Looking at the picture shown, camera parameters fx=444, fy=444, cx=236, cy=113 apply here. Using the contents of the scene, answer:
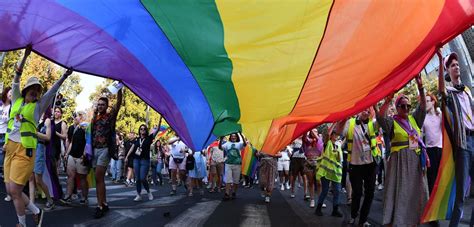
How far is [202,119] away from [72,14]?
210 centimetres

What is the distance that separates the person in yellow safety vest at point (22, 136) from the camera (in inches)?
201

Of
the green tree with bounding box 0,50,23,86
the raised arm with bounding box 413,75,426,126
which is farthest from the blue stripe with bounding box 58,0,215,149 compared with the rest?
the green tree with bounding box 0,50,23,86

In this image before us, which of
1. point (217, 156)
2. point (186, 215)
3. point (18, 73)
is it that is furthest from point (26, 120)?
point (217, 156)

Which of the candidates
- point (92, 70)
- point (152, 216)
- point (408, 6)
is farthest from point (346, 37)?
point (152, 216)

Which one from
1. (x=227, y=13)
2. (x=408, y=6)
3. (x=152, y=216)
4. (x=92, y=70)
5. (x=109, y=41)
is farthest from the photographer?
(x=152, y=216)

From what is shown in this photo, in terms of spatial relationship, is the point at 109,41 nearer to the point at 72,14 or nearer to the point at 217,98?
the point at 72,14

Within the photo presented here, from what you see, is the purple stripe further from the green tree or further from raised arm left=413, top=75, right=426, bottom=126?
the green tree

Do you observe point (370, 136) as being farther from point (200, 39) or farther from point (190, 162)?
point (190, 162)

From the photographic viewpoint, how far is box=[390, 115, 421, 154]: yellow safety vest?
506 centimetres

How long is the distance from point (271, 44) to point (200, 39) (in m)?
0.69

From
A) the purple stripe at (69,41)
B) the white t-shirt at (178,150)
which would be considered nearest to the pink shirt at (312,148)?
the white t-shirt at (178,150)

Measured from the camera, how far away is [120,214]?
7.79 meters

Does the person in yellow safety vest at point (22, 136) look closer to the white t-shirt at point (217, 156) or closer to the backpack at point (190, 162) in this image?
the backpack at point (190, 162)

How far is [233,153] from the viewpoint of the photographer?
11.8 meters
